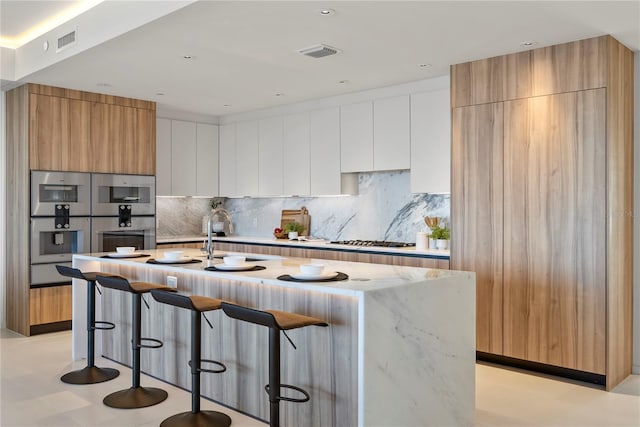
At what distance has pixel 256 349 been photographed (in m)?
3.36

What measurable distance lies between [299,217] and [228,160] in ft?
4.38

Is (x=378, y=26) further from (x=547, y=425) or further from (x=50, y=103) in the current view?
(x=50, y=103)

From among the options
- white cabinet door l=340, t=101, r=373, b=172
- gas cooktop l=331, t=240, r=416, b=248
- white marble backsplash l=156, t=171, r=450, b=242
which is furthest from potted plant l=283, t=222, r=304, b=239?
white cabinet door l=340, t=101, r=373, b=172

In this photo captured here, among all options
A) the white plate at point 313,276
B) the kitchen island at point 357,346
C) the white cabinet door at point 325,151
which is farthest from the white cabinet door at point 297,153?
the white plate at point 313,276

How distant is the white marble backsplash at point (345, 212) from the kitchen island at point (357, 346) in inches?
85.7

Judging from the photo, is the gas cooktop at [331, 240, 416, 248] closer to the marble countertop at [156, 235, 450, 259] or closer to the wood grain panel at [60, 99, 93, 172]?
the marble countertop at [156, 235, 450, 259]

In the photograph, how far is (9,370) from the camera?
4.27 metres

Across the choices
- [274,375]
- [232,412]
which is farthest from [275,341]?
[232,412]

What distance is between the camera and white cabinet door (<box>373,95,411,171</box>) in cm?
538

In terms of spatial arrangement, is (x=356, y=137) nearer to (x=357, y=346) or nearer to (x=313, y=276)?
(x=313, y=276)

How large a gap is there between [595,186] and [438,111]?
167 centimetres

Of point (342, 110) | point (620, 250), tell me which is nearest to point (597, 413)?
point (620, 250)

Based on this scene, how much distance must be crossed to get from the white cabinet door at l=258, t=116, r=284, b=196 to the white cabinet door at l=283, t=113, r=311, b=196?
0.32 ft

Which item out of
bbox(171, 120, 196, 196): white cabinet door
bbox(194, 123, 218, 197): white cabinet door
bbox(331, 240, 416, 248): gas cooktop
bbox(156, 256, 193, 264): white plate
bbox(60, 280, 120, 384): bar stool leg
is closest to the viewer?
bbox(156, 256, 193, 264): white plate
